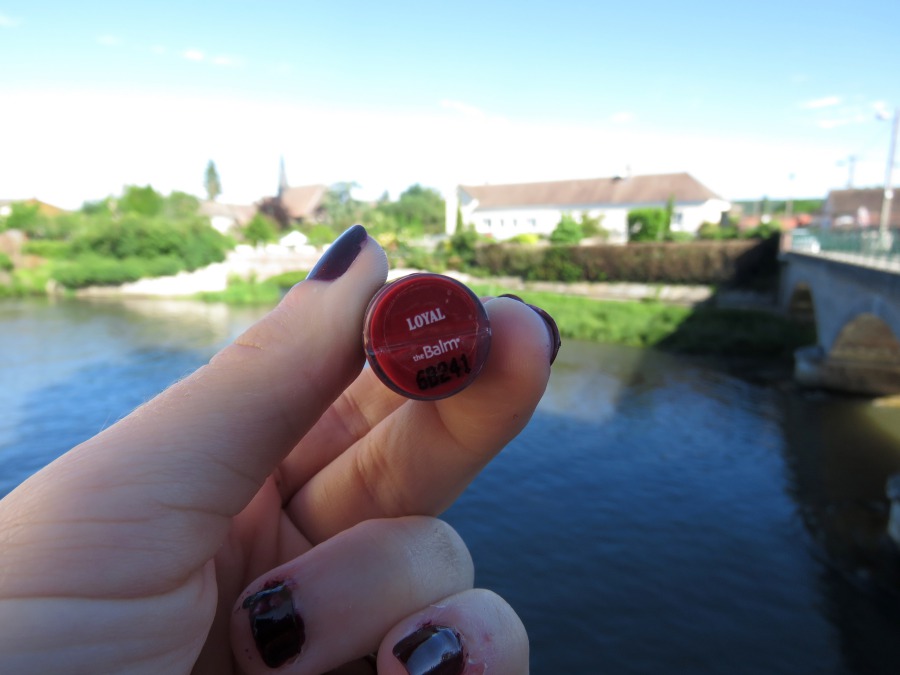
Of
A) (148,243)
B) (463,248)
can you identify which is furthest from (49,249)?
(463,248)

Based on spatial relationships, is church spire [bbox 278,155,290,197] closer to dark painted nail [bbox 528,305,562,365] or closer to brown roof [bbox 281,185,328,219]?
brown roof [bbox 281,185,328,219]

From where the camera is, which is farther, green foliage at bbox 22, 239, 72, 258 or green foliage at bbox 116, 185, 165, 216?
green foliage at bbox 116, 185, 165, 216

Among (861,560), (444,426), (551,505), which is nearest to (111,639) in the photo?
(444,426)

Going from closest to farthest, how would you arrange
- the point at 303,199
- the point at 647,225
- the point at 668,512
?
the point at 668,512 → the point at 647,225 → the point at 303,199

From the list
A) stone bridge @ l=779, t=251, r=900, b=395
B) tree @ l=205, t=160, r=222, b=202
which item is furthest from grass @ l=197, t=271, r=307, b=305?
tree @ l=205, t=160, r=222, b=202

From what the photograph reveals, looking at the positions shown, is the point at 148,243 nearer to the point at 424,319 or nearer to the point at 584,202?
the point at 584,202

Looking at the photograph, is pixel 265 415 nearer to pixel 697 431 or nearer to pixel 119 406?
pixel 119 406
